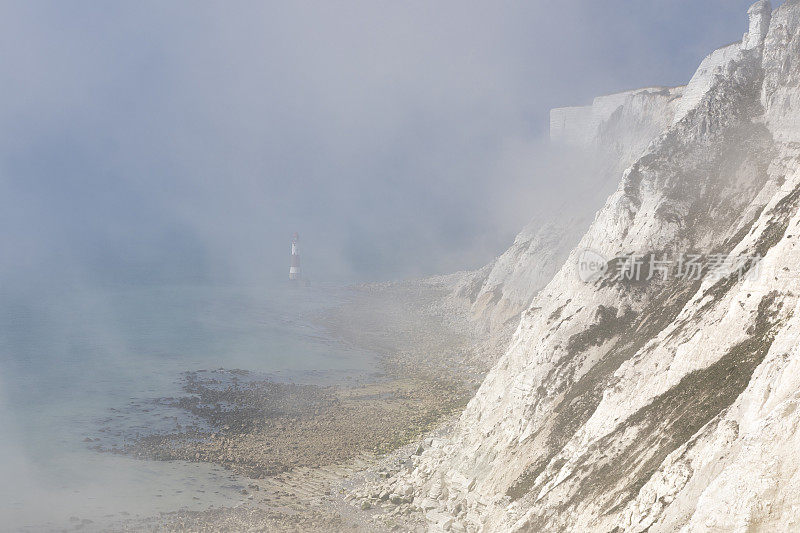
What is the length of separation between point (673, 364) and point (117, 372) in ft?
178

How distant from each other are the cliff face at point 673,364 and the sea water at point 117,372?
608 inches

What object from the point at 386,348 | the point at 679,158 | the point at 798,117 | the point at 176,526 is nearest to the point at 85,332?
the point at 386,348

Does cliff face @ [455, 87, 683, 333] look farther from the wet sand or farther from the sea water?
the sea water

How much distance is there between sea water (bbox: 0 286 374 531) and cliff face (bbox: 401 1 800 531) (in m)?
15.4

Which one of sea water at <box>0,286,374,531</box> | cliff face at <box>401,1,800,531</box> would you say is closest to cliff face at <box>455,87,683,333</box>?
sea water at <box>0,286,374,531</box>

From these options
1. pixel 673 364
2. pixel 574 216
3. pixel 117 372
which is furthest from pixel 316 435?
pixel 574 216

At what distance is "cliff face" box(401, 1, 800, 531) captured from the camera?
11.5m

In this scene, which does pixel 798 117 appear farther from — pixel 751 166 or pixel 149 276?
pixel 149 276

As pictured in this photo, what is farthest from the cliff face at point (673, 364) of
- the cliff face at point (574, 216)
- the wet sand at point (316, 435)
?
the cliff face at point (574, 216)

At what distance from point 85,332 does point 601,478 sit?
80707 millimetres

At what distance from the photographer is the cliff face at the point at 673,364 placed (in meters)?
11.5

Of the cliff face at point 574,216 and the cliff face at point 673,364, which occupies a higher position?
the cliff face at point 574,216

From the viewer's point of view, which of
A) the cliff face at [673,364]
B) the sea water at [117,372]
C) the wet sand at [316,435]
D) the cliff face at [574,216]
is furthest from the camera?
the cliff face at [574,216]

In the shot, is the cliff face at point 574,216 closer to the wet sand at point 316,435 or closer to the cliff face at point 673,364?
the wet sand at point 316,435
